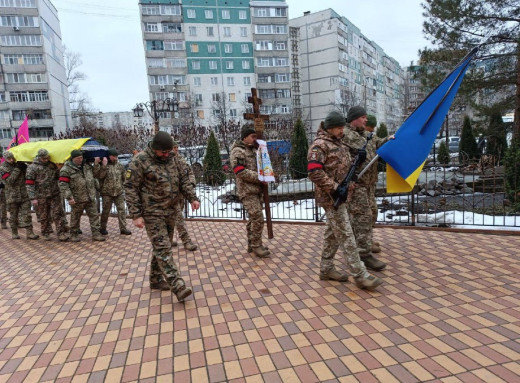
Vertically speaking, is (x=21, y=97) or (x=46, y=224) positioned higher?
(x=21, y=97)

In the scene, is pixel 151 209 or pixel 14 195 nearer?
pixel 151 209

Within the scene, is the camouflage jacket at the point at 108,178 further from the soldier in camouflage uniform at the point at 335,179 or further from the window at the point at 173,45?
the window at the point at 173,45

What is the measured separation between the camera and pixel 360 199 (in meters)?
4.18

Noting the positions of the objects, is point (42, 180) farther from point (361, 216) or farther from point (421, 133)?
point (421, 133)

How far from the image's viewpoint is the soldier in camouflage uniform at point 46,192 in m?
6.69

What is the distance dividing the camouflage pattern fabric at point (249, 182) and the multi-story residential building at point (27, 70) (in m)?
46.0

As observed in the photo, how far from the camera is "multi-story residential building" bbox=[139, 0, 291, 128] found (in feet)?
144

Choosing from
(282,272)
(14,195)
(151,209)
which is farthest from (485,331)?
(14,195)

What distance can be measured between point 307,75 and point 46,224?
52.2m

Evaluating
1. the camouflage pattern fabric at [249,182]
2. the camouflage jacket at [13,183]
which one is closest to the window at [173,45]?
the camouflage jacket at [13,183]

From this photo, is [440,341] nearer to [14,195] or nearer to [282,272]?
[282,272]

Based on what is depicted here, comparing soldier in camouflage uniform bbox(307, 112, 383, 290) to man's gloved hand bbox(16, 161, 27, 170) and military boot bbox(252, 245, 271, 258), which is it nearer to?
military boot bbox(252, 245, 271, 258)

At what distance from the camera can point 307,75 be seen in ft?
177

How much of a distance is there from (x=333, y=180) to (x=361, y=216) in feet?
2.96
